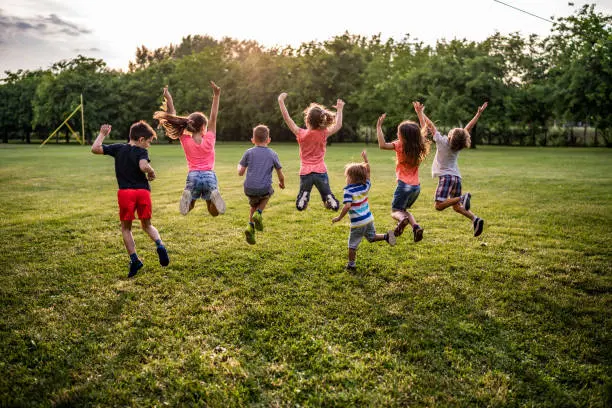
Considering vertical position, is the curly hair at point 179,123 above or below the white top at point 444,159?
above

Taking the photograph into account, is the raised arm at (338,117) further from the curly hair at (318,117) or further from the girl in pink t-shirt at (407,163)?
the girl in pink t-shirt at (407,163)

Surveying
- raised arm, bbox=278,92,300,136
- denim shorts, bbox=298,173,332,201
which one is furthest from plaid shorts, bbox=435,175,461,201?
raised arm, bbox=278,92,300,136

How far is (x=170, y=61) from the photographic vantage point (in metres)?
68.8

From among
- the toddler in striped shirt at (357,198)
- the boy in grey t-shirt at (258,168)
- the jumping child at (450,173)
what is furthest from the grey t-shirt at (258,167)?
the jumping child at (450,173)

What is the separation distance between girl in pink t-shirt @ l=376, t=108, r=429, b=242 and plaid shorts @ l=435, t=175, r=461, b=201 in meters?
0.43

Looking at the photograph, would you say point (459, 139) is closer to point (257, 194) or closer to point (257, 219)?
point (257, 194)

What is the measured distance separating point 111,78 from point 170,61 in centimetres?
976

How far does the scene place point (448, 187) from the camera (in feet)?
22.4

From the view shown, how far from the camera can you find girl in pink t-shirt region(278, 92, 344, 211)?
667cm

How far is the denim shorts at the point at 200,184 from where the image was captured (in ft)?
21.3

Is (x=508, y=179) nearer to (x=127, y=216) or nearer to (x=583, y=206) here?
(x=583, y=206)

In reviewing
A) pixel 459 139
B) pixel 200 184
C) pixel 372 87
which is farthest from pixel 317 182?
pixel 372 87

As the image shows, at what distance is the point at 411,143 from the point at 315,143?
1513 mm

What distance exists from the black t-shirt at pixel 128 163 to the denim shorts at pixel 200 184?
0.85 m
